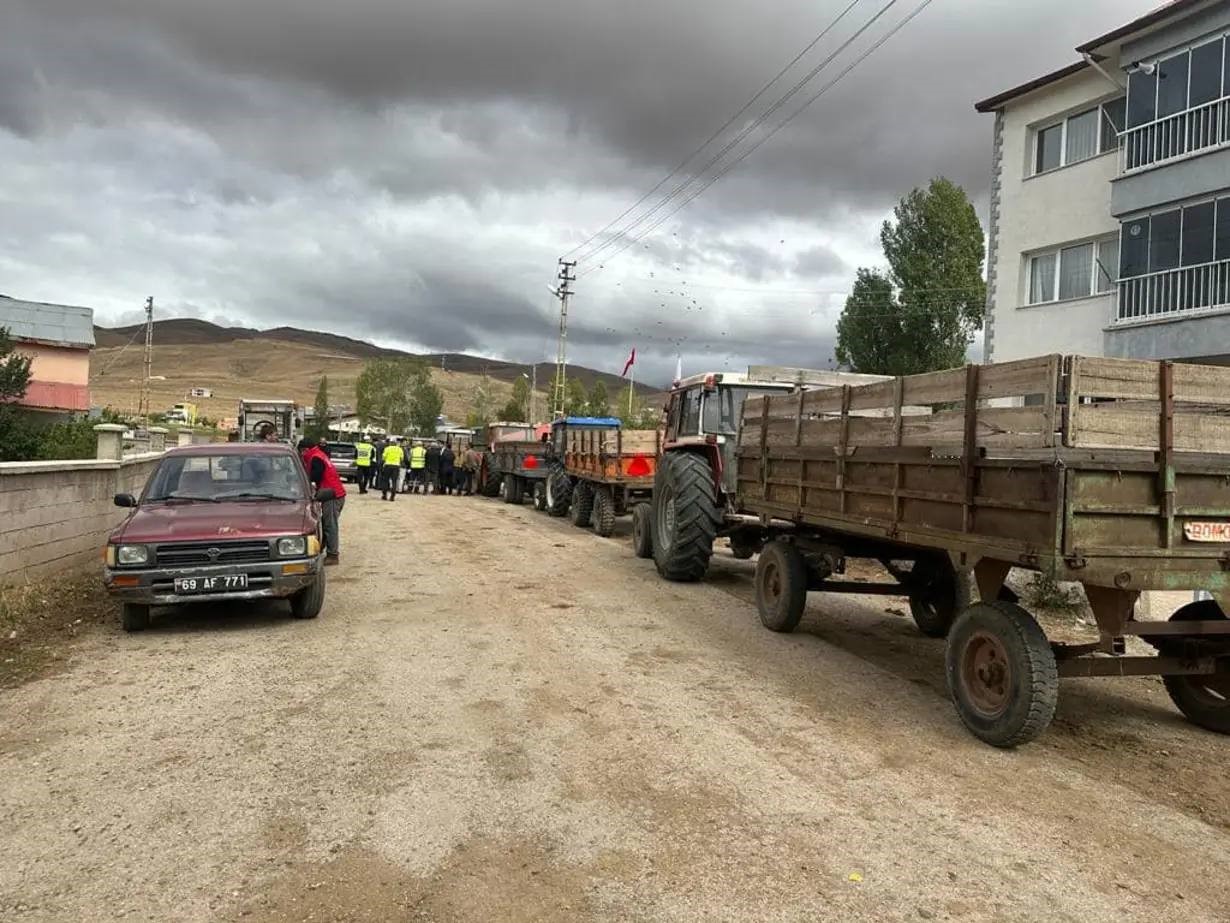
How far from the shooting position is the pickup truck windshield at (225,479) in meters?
8.13

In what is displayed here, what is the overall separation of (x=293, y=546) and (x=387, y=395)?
77.3 metres

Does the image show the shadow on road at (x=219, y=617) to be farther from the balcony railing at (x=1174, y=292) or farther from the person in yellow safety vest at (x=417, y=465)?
the person in yellow safety vest at (x=417, y=465)

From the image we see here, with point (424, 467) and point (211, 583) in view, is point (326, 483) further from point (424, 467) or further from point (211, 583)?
point (424, 467)

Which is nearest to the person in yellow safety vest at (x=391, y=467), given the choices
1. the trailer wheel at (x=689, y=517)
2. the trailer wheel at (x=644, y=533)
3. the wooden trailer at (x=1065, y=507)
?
the trailer wheel at (x=644, y=533)

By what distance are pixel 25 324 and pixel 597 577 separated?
39.1 m

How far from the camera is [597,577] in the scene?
1077 centimetres

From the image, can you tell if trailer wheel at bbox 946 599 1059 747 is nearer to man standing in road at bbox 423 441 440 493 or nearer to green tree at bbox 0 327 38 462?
green tree at bbox 0 327 38 462

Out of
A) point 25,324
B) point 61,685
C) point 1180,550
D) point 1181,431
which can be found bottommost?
point 61,685

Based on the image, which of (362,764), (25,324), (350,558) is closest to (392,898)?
(362,764)

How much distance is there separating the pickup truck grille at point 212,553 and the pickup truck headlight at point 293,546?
106 millimetres

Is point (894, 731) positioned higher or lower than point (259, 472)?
lower

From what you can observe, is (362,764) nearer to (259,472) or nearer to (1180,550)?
(1180,550)

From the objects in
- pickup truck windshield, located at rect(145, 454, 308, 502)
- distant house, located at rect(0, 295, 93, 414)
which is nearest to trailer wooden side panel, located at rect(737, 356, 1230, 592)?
pickup truck windshield, located at rect(145, 454, 308, 502)

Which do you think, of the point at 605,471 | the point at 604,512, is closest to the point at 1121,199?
the point at 605,471
